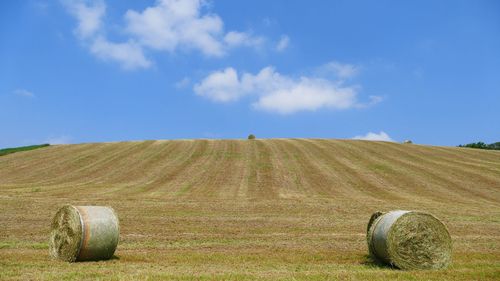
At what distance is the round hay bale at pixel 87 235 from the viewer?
13312 mm

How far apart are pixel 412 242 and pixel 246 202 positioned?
16.2 m

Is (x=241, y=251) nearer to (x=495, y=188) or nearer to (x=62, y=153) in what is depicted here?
(x=495, y=188)

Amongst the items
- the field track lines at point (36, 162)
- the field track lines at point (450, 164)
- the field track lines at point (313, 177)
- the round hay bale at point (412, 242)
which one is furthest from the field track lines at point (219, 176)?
the round hay bale at point (412, 242)

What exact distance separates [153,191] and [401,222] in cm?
2243

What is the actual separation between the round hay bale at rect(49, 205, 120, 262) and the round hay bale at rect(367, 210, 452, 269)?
22.4 ft

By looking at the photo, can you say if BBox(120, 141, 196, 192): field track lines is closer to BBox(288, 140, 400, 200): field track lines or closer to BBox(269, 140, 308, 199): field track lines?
→ BBox(269, 140, 308, 199): field track lines

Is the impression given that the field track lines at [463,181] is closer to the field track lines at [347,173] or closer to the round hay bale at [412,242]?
the field track lines at [347,173]

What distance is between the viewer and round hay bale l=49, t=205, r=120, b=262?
13312 mm

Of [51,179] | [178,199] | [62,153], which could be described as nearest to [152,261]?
[178,199]

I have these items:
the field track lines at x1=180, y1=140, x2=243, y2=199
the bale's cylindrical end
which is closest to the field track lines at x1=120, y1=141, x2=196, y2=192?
the field track lines at x1=180, y1=140, x2=243, y2=199

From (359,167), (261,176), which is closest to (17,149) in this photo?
(261,176)

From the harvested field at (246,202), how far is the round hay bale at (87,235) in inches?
17.7

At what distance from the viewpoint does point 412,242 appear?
43.7 feet

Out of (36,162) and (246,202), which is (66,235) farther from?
(36,162)
